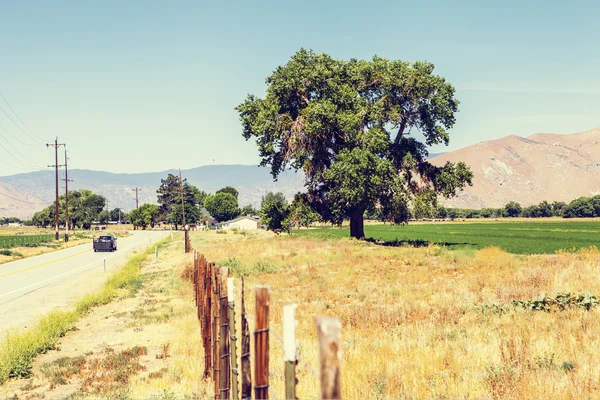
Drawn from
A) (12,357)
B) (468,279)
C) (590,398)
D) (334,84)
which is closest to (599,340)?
(590,398)

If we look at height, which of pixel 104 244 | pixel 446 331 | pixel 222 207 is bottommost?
pixel 446 331

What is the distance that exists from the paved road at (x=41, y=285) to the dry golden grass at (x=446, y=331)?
7843 millimetres

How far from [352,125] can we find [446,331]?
30.1 meters

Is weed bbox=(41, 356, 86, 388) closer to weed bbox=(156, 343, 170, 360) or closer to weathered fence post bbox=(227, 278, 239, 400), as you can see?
weed bbox=(156, 343, 170, 360)

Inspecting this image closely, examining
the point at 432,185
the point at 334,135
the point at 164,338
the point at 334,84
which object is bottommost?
the point at 164,338

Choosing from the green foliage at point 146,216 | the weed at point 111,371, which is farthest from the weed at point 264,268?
the green foliage at point 146,216

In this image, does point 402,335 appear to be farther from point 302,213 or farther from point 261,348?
point 302,213

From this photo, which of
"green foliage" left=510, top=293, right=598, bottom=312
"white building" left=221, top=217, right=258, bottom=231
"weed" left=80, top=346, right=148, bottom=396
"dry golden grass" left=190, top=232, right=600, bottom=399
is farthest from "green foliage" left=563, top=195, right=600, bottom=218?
"weed" left=80, top=346, right=148, bottom=396

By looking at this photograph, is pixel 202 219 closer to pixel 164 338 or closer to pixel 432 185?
pixel 432 185

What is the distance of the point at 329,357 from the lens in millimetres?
2969

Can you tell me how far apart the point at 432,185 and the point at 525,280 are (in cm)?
2583

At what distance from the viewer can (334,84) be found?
139 ft

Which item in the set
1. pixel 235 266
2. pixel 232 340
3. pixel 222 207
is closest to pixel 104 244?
pixel 235 266

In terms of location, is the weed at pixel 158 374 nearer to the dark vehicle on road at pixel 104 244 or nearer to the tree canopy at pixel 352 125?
the tree canopy at pixel 352 125
